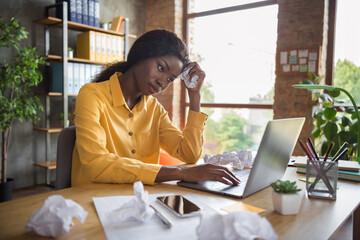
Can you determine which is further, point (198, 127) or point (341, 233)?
point (198, 127)

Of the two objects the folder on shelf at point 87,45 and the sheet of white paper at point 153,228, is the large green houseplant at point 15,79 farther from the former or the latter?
the sheet of white paper at point 153,228

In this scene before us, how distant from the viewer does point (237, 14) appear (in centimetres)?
418

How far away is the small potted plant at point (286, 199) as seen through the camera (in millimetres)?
798

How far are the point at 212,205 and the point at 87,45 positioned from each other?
3.23 m

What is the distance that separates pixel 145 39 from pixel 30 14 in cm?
255

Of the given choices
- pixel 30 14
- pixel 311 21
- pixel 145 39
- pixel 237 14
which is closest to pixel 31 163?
pixel 30 14

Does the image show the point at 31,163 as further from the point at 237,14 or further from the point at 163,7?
the point at 237,14

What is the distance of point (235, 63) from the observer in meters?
4.20

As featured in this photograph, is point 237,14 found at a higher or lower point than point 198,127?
higher

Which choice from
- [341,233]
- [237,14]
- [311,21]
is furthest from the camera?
[237,14]

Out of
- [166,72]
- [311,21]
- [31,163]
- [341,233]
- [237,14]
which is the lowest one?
[31,163]

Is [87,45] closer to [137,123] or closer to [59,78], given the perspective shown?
[59,78]

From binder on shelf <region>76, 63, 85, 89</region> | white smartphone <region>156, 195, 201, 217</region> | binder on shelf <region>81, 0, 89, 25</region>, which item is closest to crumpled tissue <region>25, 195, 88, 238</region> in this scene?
white smartphone <region>156, 195, 201, 217</region>

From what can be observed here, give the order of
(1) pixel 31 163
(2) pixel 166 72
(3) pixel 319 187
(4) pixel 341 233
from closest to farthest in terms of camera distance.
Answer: (3) pixel 319 187 → (4) pixel 341 233 → (2) pixel 166 72 → (1) pixel 31 163
